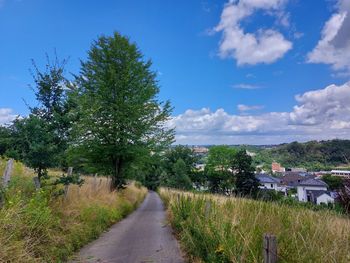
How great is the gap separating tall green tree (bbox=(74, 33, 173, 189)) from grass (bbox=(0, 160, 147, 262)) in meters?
8.49

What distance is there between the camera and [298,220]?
597cm

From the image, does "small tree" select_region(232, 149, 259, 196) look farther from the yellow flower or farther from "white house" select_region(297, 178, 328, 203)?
the yellow flower

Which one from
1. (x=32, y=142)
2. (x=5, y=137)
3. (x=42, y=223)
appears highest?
(x=5, y=137)

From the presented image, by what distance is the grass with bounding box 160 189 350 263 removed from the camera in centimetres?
450

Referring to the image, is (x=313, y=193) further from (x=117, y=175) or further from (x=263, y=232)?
(x=263, y=232)

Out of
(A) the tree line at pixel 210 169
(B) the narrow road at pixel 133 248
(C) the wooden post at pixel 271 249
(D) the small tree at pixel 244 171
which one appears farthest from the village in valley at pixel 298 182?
(C) the wooden post at pixel 271 249

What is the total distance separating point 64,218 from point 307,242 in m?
6.86

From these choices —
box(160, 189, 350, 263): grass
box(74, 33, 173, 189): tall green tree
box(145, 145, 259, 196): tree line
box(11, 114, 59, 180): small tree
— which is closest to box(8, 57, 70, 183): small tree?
box(11, 114, 59, 180): small tree

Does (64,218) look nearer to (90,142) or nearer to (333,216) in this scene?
(333,216)

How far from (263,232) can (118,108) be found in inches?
632

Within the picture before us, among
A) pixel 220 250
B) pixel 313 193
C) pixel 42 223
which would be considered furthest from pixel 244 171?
pixel 220 250

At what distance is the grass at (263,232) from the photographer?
177 inches

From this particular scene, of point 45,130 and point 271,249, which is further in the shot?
point 45,130

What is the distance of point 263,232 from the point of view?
5.68 m
